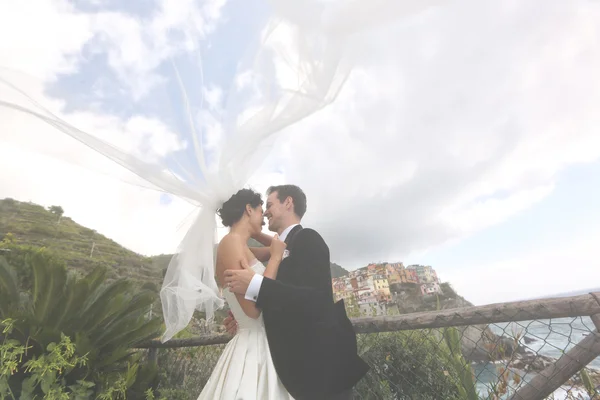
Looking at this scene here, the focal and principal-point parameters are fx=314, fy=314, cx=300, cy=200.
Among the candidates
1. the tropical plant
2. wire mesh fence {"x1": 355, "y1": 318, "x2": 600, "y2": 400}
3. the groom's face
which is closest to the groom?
the groom's face

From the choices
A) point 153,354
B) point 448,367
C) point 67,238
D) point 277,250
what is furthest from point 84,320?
point 67,238

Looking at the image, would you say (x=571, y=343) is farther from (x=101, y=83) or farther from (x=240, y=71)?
(x=101, y=83)

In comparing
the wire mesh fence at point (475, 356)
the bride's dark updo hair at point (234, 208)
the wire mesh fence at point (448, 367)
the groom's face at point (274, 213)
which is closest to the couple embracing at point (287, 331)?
the bride's dark updo hair at point (234, 208)

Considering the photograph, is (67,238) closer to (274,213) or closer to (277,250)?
(274,213)

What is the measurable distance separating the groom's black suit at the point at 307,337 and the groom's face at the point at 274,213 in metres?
0.45

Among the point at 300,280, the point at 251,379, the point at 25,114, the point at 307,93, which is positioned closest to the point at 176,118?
the point at 25,114

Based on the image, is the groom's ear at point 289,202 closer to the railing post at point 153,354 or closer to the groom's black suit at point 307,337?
the groom's black suit at point 307,337

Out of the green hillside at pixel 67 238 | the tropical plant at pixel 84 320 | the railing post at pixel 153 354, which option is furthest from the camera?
the green hillside at pixel 67 238

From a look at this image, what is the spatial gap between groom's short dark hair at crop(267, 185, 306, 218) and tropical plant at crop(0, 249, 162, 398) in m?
2.26

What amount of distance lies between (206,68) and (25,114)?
1111mm

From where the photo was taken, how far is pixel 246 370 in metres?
1.58

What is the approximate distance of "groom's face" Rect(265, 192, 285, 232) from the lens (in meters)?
2.10

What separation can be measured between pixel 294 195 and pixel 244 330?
0.91 meters

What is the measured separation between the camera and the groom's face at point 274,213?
2096 millimetres
